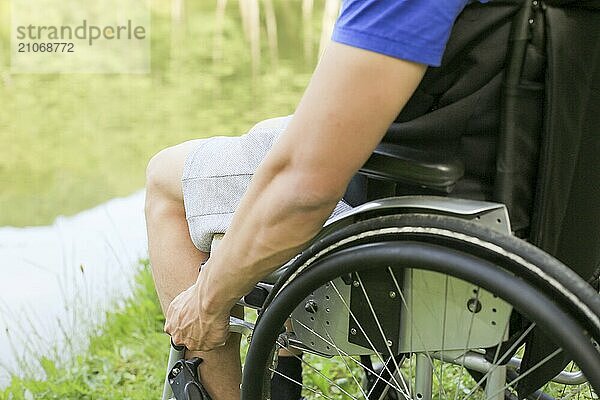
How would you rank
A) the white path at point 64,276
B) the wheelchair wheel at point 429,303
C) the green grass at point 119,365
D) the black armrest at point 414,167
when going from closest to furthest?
the wheelchair wheel at point 429,303, the black armrest at point 414,167, the green grass at point 119,365, the white path at point 64,276

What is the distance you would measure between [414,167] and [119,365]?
5.41 feet

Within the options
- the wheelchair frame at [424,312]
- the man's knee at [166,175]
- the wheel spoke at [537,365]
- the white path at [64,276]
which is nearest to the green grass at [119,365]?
the white path at [64,276]

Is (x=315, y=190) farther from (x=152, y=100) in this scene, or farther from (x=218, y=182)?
(x=152, y=100)

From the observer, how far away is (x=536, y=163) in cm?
131

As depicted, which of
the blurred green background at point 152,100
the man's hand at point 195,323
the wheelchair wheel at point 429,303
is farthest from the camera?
the blurred green background at point 152,100

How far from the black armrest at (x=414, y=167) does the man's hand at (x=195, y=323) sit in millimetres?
343

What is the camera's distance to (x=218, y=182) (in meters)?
1.59

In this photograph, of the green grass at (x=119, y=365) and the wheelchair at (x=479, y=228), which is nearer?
the wheelchair at (x=479, y=228)

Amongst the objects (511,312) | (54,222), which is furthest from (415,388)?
(54,222)

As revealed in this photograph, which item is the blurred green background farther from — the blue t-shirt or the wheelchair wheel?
the blue t-shirt

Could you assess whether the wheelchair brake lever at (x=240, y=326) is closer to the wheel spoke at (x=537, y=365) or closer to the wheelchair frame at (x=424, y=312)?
the wheelchair frame at (x=424, y=312)

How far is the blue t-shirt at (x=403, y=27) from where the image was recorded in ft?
3.76

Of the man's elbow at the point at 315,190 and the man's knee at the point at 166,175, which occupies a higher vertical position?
the man's elbow at the point at 315,190

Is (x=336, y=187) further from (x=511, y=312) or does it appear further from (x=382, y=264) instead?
(x=511, y=312)
